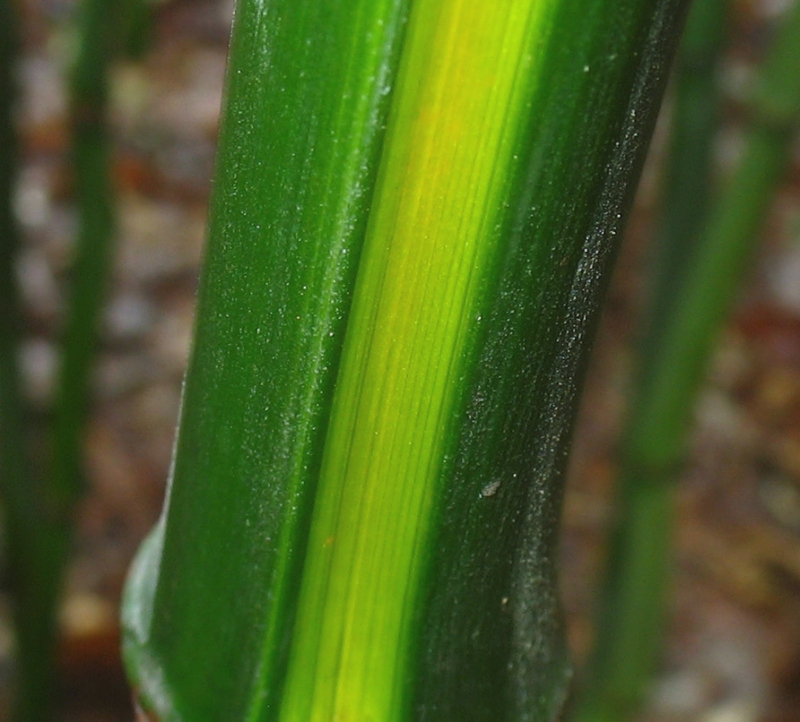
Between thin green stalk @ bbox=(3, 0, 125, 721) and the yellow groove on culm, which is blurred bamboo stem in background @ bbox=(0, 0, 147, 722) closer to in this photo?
thin green stalk @ bbox=(3, 0, 125, 721)

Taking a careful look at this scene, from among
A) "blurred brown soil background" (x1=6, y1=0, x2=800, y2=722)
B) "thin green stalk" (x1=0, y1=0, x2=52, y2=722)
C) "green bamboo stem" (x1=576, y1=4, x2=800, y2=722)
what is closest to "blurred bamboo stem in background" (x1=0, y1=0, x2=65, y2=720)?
"thin green stalk" (x1=0, y1=0, x2=52, y2=722)

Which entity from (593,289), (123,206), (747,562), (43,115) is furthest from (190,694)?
(43,115)

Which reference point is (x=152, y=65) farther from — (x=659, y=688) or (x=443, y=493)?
(x=443, y=493)

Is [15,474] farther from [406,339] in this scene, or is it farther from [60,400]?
[406,339]

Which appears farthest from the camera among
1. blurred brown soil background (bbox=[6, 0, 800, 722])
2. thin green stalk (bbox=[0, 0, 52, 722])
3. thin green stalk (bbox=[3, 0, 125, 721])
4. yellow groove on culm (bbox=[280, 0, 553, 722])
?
blurred brown soil background (bbox=[6, 0, 800, 722])

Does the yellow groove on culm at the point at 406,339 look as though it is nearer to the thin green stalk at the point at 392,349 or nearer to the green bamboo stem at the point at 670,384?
the thin green stalk at the point at 392,349

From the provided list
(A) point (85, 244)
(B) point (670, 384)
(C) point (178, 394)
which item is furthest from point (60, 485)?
(C) point (178, 394)

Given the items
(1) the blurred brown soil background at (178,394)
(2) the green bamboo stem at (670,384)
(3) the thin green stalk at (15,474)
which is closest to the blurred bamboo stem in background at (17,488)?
(3) the thin green stalk at (15,474)
